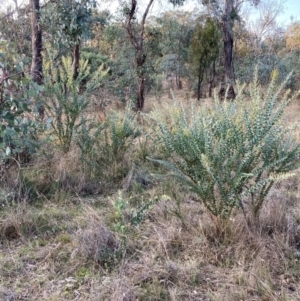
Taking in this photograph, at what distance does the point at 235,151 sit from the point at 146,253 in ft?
3.03

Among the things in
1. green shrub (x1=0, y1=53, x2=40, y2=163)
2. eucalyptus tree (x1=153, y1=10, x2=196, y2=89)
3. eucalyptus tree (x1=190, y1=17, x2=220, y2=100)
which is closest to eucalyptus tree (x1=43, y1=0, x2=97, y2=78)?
green shrub (x1=0, y1=53, x2=40, y2=163)

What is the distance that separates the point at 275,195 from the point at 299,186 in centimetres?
52

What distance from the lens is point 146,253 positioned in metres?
2.21

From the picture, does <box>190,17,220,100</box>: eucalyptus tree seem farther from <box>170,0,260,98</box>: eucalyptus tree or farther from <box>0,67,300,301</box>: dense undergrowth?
<box>0,67,300,301</box>: dense undergrowth

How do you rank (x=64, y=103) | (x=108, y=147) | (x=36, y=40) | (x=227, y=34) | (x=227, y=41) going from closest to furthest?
(x=64, y=103)
(x=108, y=147)
(x=36, y=40)
(x=227, y=34)
(x=227, y=41)

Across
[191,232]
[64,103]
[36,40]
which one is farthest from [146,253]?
[36,40]

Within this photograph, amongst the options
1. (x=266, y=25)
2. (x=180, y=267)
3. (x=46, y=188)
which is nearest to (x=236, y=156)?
(x=180, y=267)

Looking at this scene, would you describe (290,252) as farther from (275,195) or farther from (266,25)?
(266,25)

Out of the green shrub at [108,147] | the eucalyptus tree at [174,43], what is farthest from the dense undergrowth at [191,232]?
the eucalyptus tree at [174,43]

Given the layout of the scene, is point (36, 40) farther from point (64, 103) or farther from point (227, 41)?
point (227, 41)

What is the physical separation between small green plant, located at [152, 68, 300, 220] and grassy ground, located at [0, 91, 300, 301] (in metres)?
0.22

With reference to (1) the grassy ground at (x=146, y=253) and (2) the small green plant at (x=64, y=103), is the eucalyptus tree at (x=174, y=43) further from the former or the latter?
(1) the grassy ground at (x=146, y=253)

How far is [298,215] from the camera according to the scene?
270 centimetres

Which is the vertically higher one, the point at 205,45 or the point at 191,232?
the point at 205,45
